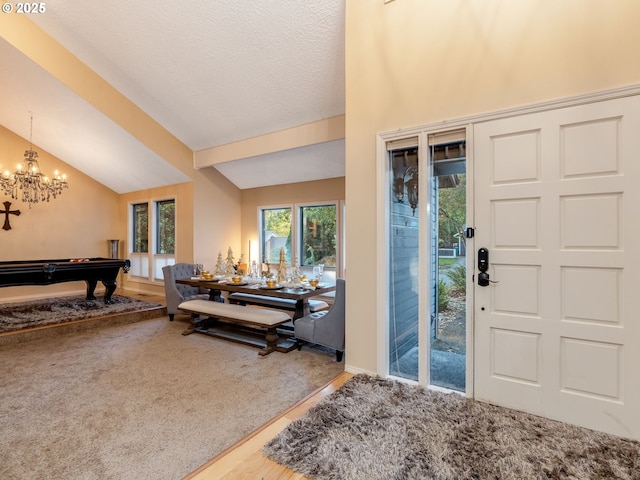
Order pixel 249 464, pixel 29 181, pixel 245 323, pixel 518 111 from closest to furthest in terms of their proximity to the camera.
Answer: pixel 249 464 < pixel 518 111 < pixel 245 323 < pixel 29 181

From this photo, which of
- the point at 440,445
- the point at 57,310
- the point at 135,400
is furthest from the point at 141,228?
the point at 440,445

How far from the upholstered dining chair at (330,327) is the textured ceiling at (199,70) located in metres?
2.66

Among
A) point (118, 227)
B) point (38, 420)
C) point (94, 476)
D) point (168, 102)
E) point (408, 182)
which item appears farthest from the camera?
point (118, 227)

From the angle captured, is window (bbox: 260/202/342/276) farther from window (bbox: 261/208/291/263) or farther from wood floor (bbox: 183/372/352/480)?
wood floor (bbox: 183/372/352/480)

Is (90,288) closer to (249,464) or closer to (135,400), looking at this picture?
(135,400)

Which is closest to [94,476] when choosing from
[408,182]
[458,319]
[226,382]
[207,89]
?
[226,382]

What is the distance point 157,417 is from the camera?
246 centimetres

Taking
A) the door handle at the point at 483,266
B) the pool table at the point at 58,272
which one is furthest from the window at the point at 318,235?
the door handle at the point at 483,266

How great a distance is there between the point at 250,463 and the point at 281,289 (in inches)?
97.3

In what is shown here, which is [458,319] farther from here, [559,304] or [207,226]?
[207,226]

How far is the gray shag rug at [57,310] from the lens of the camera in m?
4.66

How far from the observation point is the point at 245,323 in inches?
162

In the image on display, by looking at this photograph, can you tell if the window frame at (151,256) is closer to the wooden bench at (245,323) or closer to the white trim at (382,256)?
the wooden bench at (245,323)

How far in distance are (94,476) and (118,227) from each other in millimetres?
7428
